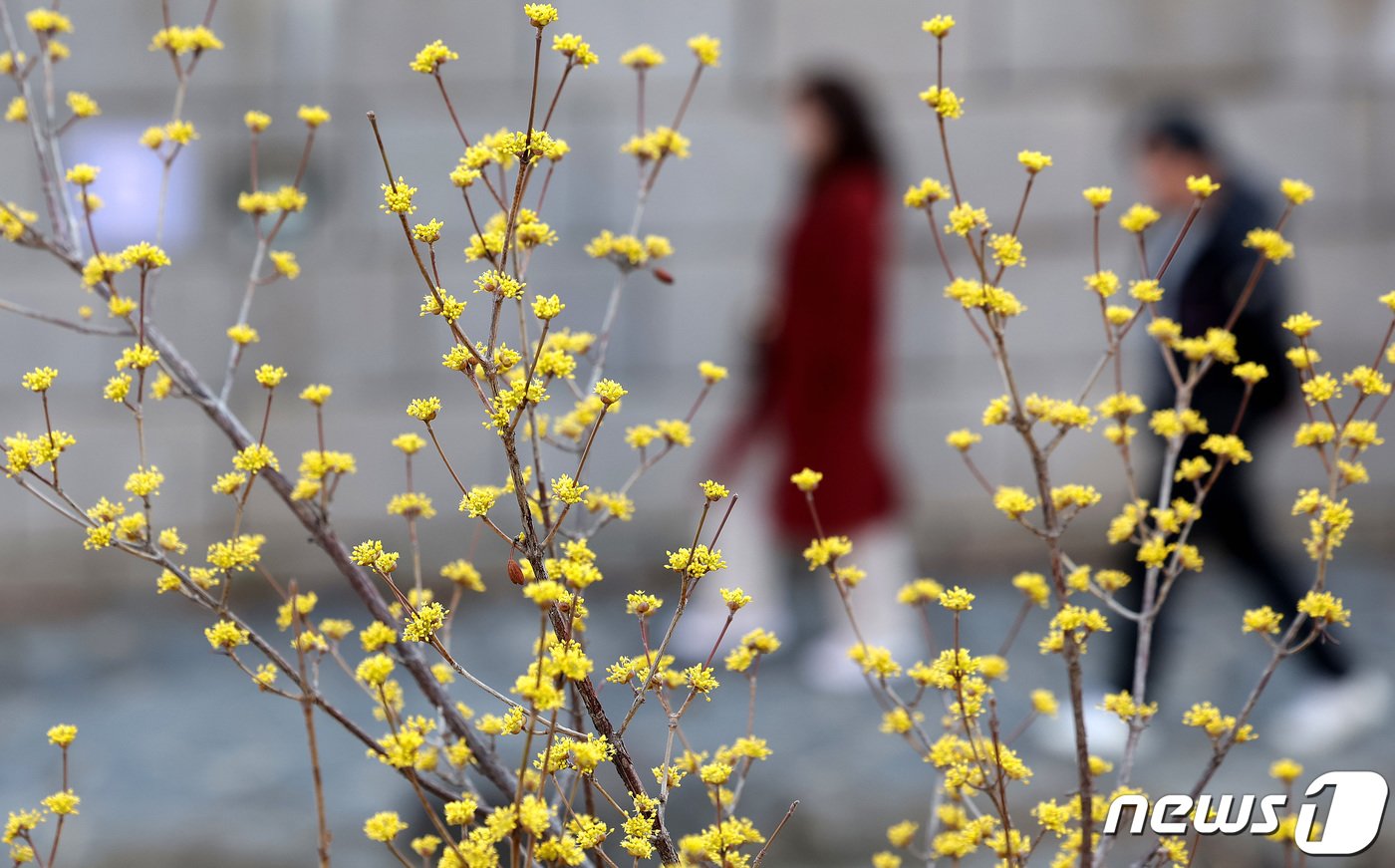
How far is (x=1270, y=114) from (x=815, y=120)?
211 centimetres

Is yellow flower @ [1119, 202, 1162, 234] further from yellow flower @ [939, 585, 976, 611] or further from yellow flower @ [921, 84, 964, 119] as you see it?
yellow flower @ [939, 585, 976, 611]

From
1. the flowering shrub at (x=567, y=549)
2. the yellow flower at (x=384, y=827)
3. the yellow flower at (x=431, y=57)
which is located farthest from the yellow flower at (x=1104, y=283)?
the yellow flower at (x=384, y=827)

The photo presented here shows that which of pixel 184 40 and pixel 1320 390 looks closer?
pixel 1320 390

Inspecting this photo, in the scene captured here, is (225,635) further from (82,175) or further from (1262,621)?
(1262,621)

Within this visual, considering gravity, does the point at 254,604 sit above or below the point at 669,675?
above

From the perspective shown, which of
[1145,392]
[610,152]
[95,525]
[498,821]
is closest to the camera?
[498,821]

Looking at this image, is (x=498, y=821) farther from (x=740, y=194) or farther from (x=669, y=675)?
(x=740, y=194)

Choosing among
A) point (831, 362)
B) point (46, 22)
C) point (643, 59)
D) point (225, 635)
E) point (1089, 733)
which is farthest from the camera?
point (831, 362)

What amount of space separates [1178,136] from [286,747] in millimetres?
3207

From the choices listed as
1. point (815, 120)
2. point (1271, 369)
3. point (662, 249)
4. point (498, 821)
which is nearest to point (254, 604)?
point (815, 120)

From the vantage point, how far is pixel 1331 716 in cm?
399

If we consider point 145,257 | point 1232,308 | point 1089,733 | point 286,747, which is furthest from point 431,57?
point 286,747

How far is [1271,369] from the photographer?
3855mm

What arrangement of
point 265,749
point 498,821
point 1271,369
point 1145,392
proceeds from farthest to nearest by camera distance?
point 1145,392, point 265,749, point 1271,369, point 498,821
